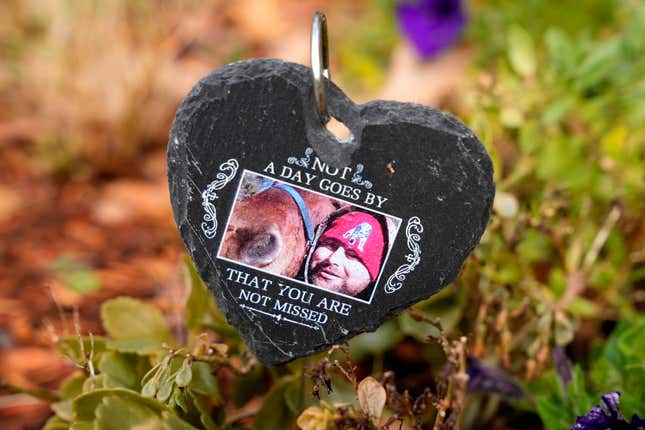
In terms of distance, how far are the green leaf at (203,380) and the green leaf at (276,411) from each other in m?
0.07

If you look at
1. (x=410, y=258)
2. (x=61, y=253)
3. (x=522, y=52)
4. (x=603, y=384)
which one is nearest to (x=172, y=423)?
(x=410, y=258)

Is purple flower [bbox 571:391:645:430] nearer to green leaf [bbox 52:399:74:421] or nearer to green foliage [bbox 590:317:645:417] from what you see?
green foliage [bbox 590:317:645:417]

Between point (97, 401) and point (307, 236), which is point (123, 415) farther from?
point (307, 236)

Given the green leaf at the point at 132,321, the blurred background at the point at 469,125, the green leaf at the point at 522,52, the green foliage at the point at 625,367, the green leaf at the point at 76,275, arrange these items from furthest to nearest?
the green leaf at the point at 76,275
the green leaf at the point at 522,52
the blurred background at the point at 469,125
the green leaf at the point at 132,321
the green foliage at the point at 625,367

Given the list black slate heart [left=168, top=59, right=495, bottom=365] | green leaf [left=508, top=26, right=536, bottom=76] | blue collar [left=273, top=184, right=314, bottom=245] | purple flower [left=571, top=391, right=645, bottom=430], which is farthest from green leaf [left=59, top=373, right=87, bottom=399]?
green leaf [left=508, top=26, right=536, bottom=76]

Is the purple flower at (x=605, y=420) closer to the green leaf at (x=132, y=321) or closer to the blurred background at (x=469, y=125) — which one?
the blurred background at (x=469, y=125)

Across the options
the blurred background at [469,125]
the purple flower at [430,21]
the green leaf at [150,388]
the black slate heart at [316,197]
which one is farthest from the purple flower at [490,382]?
the purple flower at [430,21]

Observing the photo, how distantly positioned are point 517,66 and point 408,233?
577 millimetres

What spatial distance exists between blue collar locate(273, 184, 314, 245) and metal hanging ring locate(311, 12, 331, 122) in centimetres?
9

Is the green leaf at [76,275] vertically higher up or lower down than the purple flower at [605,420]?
lower down

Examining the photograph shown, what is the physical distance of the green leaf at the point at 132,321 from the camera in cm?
102

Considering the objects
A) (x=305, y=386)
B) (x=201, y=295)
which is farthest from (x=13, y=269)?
(x=305, y=386)

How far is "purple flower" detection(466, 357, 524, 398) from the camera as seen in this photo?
1.06 meters

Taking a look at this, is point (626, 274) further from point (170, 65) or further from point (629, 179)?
point (170, 65)
